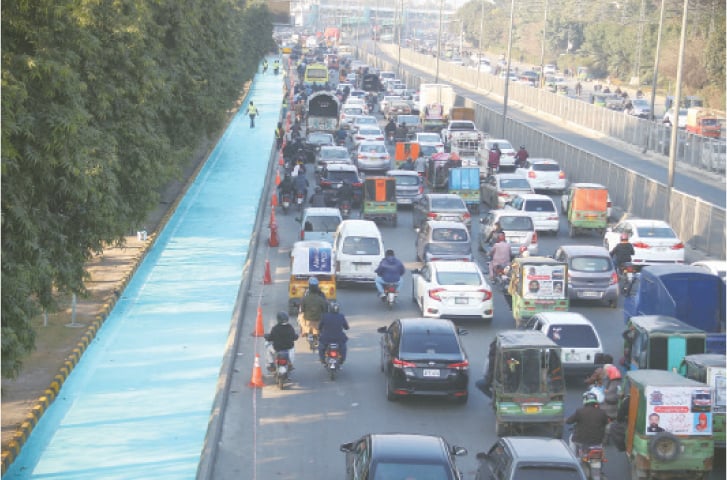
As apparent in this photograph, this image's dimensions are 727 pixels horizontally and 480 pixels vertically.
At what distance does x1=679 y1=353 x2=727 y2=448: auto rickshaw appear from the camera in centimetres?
1667

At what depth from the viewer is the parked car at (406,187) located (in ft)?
142

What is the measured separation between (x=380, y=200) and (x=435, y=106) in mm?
34794

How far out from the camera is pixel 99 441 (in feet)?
65.6

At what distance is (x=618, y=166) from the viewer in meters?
44.9

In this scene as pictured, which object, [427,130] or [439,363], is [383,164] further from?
[439,363]

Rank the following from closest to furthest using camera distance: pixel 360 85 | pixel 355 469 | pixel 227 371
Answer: pixel 355 469 < pixel 227 371 < pixel 360 85

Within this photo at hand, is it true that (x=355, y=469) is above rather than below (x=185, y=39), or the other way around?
below

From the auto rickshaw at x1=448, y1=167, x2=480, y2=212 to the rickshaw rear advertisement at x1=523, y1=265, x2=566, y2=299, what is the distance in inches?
673

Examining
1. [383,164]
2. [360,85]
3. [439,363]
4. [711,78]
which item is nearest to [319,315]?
[439,363]

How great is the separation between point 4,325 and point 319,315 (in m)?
8.95

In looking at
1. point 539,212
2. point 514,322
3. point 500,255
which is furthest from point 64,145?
point 539,212

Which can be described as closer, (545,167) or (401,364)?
(401,364)

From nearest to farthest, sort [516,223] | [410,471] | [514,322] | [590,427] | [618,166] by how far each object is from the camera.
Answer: [410,471] < [590,427] < [514,322] < [516,223] < [618,166]

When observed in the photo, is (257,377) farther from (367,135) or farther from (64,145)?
(367,135)
